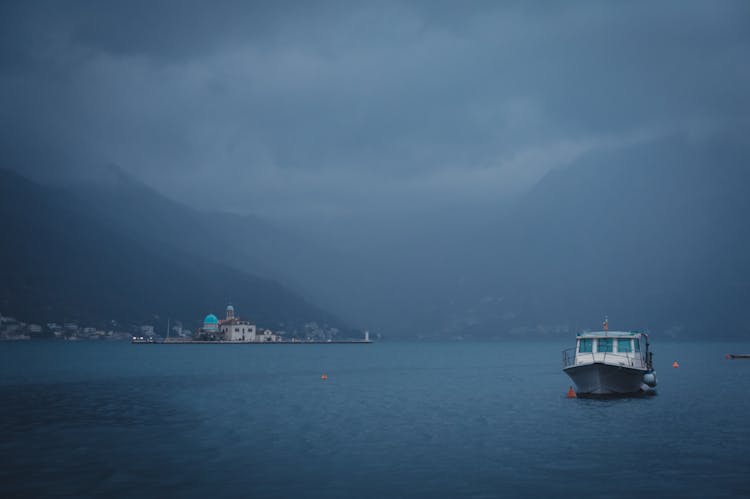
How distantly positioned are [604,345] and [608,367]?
4.74 m

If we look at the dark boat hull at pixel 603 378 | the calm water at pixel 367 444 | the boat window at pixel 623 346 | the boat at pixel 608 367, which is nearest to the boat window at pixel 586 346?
the boat at pixel 608 367

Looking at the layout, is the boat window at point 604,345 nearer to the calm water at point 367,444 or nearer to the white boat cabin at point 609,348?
the white boat cabin at point 609,348

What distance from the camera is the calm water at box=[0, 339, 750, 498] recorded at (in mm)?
27359

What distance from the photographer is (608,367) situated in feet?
195

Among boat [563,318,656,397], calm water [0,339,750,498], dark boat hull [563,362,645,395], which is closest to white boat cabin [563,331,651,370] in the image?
boat [563,318,656,397]

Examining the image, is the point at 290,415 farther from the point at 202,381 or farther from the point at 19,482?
the point at 202,381

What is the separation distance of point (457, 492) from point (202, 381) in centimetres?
6507

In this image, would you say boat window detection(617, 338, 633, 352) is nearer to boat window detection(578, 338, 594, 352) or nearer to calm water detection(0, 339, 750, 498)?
boat window detection(578, 338, 594, 352)

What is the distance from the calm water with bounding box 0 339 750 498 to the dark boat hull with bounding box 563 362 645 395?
2.07 metres

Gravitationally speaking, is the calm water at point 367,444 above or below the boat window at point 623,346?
below

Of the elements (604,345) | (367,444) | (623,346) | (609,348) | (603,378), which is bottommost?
(367,444)

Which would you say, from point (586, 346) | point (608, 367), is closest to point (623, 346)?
point (586, 346)

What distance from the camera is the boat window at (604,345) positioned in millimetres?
63688

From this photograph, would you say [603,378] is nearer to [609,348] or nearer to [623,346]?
[609,348]
